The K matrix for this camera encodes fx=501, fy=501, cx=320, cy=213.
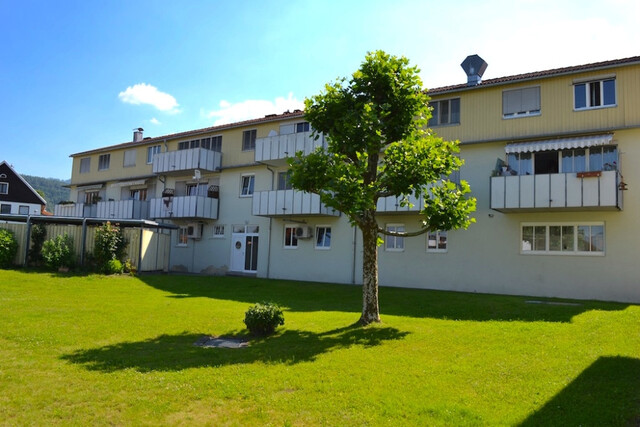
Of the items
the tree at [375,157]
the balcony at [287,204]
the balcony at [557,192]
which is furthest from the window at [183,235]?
the tree at [375,157]

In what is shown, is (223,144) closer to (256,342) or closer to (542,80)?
(542,80)

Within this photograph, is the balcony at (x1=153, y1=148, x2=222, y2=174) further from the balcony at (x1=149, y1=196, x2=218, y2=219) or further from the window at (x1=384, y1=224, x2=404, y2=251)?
the window at (x1=384, y1=224, x2=404, y2=251)

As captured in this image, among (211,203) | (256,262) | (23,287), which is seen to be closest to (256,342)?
(23,287)

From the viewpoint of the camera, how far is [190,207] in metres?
29.0

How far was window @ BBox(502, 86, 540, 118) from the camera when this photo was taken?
19719mm

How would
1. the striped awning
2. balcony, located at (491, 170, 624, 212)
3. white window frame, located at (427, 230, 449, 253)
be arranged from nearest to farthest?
balcony, located at (491, 170, 624, 212)
the striped awning
white window frame, located at (427, 230, 449, 253)

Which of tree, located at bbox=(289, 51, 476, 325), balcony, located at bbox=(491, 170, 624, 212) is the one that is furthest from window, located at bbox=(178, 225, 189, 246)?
tree, located at bbox=(289, 51, 476, 325)

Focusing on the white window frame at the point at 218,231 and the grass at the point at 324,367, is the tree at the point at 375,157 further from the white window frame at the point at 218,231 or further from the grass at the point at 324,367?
the white window frame at the point at 218,231

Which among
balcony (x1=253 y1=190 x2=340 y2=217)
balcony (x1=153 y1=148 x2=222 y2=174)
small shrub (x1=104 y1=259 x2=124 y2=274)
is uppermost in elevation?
balcony (x1=153 y1=148 x2=222 y2=174)

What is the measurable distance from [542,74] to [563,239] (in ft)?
21.0

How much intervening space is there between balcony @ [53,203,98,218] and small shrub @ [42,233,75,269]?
13.1 m

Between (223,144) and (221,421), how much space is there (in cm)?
2565

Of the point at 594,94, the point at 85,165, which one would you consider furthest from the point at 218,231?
the point at 594,94

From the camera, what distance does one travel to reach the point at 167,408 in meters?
6.29
